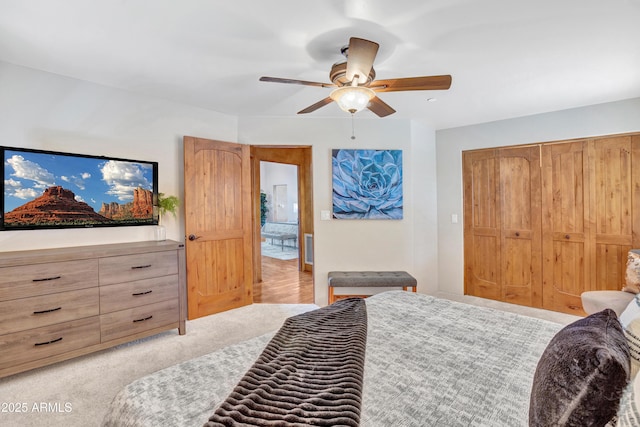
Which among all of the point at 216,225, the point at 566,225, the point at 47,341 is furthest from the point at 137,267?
the point at 566,225

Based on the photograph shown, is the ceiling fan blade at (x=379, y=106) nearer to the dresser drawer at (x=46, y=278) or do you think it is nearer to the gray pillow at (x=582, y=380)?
the gray pillow at (x=582, y=380)

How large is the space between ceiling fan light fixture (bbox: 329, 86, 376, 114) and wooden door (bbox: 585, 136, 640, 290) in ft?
10.2

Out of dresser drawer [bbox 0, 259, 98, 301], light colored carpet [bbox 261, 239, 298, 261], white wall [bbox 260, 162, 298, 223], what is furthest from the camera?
white wall [bbox 260, 162, 298, 223]

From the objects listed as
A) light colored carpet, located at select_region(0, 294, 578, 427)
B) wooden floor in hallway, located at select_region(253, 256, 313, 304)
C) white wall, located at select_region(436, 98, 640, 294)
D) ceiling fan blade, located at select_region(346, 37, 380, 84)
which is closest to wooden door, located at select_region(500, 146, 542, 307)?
white wall, located at select_region(436, 98, 640, 294)

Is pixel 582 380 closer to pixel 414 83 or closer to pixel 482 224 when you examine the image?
pixel 414 83

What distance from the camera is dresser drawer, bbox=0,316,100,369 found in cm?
213

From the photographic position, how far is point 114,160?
2.91 metres

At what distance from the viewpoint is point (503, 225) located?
4012mm

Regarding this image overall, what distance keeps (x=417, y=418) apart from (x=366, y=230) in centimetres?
305

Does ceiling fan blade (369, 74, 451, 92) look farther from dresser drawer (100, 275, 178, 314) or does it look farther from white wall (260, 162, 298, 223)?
white wall (260, 162, 298, 223)

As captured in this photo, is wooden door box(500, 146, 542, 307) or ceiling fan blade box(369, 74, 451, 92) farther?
wooden door box(500, 146, 542, 307)

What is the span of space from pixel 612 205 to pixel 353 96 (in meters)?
3.37

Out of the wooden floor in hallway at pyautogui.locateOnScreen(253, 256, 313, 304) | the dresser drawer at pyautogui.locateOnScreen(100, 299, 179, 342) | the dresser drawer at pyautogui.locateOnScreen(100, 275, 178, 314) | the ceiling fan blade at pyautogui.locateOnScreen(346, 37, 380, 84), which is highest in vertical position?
the ceiling fan blade at pyautogui.locateOnScreen(346, 37, 380, 84)

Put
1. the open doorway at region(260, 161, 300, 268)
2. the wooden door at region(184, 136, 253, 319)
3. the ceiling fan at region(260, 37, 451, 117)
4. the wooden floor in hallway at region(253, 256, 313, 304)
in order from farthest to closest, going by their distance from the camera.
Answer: the open doorway at region(260, 161, 300, 268) < the wooden floor in hallway at region(253, 256, 313, 304) < the wooden door at region(184, 136, 253, 319) < the ceiling fan at region(260, 37, 451, 117)
